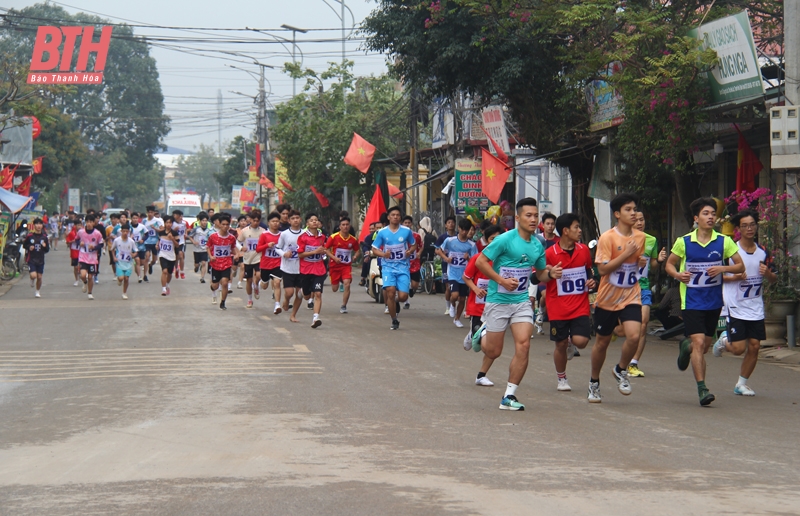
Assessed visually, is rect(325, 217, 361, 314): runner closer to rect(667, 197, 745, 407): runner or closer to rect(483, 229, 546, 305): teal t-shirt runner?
rect(483, 229, 546, 305): teal t-shirt runner

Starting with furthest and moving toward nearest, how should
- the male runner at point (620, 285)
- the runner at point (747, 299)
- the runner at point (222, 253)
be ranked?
1. the runner at point (222, 253)
2. the runner at point (747, 299)
3. the male runner at point (620, 285)

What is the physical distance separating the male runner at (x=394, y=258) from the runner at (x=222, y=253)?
4.64 m

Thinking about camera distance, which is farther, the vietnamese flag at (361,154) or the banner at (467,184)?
the vietnamese flag at (361,154)

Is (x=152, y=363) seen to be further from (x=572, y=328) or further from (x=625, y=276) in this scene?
(x=625, y=276)

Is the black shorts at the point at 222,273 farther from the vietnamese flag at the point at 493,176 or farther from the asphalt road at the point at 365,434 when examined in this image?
the vietnamese flag at the point at 493,176

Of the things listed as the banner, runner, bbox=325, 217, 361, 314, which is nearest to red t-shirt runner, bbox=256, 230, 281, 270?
runner, bbox=325, 217, 361, 314

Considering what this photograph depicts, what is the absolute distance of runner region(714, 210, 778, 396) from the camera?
9.62m

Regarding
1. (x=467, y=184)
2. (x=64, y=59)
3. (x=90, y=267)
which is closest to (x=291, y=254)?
(x=90, y=267)

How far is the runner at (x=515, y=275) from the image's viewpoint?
8914 mm

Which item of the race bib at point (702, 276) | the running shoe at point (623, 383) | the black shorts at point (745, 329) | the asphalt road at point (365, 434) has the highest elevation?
the race bib at point (702, 276)

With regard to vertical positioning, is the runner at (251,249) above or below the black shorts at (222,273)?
above

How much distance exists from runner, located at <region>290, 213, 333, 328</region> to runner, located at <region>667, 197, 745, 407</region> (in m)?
8.07

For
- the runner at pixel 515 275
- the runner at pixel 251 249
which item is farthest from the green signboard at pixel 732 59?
the runner at pixel 251 249

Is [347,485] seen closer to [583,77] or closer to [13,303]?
[583,77]
